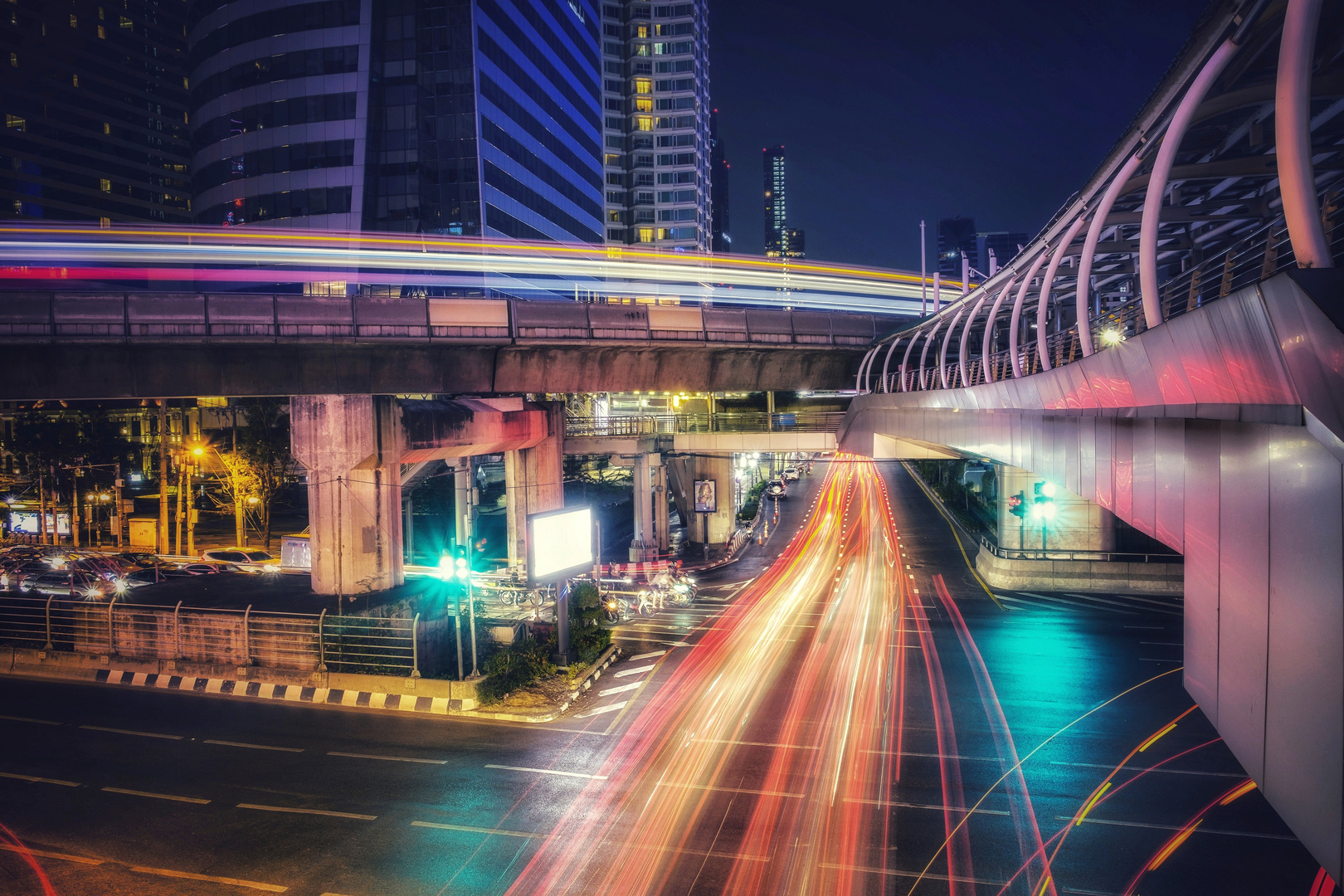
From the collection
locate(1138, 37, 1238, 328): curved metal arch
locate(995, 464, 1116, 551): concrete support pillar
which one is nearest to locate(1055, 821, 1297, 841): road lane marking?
locate(1138, 37, 1238, 328): curved metal arch

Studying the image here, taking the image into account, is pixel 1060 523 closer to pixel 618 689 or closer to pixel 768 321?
pixel 768 321

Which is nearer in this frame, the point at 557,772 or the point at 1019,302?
the point at 1019,302

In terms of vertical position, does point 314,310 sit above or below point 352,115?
below

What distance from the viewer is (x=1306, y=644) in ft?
14.3

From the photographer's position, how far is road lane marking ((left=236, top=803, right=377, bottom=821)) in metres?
11.3

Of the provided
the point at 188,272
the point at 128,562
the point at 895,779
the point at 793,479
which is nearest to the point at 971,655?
the point at 895,779

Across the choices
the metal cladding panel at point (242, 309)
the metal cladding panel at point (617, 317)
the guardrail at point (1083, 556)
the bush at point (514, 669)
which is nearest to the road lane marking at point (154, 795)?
the bush at point (514, 669)

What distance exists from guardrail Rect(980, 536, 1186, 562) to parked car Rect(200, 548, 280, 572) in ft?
94.6

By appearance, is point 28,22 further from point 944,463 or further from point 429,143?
point 944,463

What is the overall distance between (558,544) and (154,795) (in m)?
9.26

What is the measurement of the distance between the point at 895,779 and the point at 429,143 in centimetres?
5436

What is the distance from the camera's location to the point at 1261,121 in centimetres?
934

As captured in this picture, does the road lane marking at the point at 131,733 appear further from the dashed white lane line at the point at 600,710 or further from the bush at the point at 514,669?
the dashed white lane line at the point at 600,710

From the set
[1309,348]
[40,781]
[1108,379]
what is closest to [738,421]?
[40,781]
